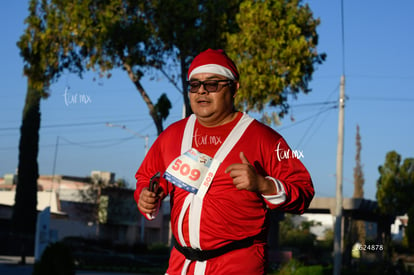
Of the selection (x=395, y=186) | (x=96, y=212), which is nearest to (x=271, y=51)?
(x=395, y=186)

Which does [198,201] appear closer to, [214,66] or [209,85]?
[209,85]

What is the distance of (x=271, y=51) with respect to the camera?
67.2 feet

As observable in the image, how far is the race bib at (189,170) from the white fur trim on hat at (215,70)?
0.60 metres

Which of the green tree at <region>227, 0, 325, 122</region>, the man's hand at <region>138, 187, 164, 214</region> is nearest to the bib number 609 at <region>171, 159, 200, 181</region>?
the man's hand at <region>138, 187, 164, 214</region>

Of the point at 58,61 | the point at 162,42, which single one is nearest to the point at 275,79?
the point at 162,42

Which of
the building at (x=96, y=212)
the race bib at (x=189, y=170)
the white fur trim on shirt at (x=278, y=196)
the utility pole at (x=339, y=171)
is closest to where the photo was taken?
the white fur trim on shirt at (x=278, y=196)

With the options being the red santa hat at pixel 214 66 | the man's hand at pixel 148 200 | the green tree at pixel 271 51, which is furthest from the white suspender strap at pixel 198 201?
the green tree at pixel 271 51

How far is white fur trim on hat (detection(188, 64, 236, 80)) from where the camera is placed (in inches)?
174

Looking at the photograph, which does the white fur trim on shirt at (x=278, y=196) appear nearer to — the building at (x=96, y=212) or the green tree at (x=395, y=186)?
the green tree at (x=395, y=186)

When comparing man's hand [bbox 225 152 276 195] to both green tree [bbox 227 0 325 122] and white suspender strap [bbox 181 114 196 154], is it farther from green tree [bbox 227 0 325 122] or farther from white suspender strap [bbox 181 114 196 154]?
green tree [bbox 227 0 325 122]

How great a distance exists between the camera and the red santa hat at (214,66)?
14.5 feet

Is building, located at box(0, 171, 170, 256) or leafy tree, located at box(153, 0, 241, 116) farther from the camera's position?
building, located at box(0, 171, 170, 256)

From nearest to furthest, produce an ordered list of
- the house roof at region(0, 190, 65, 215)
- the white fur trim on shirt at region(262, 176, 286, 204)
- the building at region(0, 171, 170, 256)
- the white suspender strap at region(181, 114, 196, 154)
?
the white fur trim on shirt at region(262, 176, 286, 204), the white suspender strap at region(181, 114, 196, 154), the building at region(0, 171, 170, 256), the house roof at region(0, 190, 65, 215)

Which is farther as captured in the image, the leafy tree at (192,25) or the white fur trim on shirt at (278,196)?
the leafy tree at (192,25)
